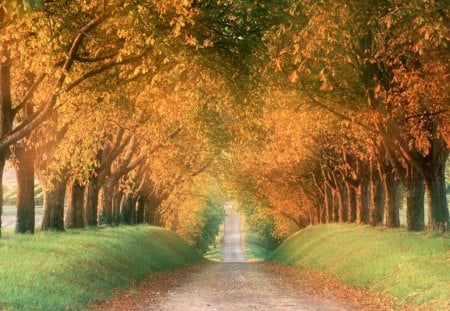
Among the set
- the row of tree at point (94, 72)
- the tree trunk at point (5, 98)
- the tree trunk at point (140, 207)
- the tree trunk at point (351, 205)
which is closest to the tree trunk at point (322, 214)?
the tree trunk at point (351, 205)

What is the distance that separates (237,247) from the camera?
164 meters

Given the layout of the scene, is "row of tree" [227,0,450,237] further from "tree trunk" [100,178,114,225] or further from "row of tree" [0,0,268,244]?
"tree trunk" [100,178,114,225]

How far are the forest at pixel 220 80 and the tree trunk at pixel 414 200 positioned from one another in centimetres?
7

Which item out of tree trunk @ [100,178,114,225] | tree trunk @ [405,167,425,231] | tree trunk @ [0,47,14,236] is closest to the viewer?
tree trunk @ [0,47,14,236]

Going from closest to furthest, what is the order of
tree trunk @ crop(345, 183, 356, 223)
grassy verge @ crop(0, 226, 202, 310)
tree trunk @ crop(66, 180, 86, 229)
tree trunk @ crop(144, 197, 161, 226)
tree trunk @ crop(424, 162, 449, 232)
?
grassy verge @ crop(0, 226, 202, 310) → tree trunk @ crop(424, 162, 449, 232) → tree trunk @ crop(66, 180, 86, 229) → tree trunk @ crop(345, 183, 356, 223) → tree trunk @ crop(144, 197, 161, 226)

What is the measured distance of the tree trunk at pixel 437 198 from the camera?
3216cm

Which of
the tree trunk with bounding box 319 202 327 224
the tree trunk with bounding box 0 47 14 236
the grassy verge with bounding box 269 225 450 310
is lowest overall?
the grassy verge with bounding box 269 225 450 310

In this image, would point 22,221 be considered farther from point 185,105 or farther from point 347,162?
point 347,162

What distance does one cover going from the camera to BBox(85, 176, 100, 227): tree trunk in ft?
146

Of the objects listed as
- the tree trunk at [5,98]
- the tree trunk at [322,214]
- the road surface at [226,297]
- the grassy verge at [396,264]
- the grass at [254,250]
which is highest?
the tree trunk at [5,98]

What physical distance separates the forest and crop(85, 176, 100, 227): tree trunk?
9 cm

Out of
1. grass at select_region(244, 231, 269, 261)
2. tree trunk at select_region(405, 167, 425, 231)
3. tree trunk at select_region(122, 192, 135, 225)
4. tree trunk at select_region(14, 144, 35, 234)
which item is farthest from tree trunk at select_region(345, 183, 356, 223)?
grass at select_region(244, 231, 269, 261)

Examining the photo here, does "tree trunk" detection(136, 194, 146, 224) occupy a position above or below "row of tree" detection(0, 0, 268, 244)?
below

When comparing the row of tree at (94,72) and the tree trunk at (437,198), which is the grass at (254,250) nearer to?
the tree trunk at (437,198)
